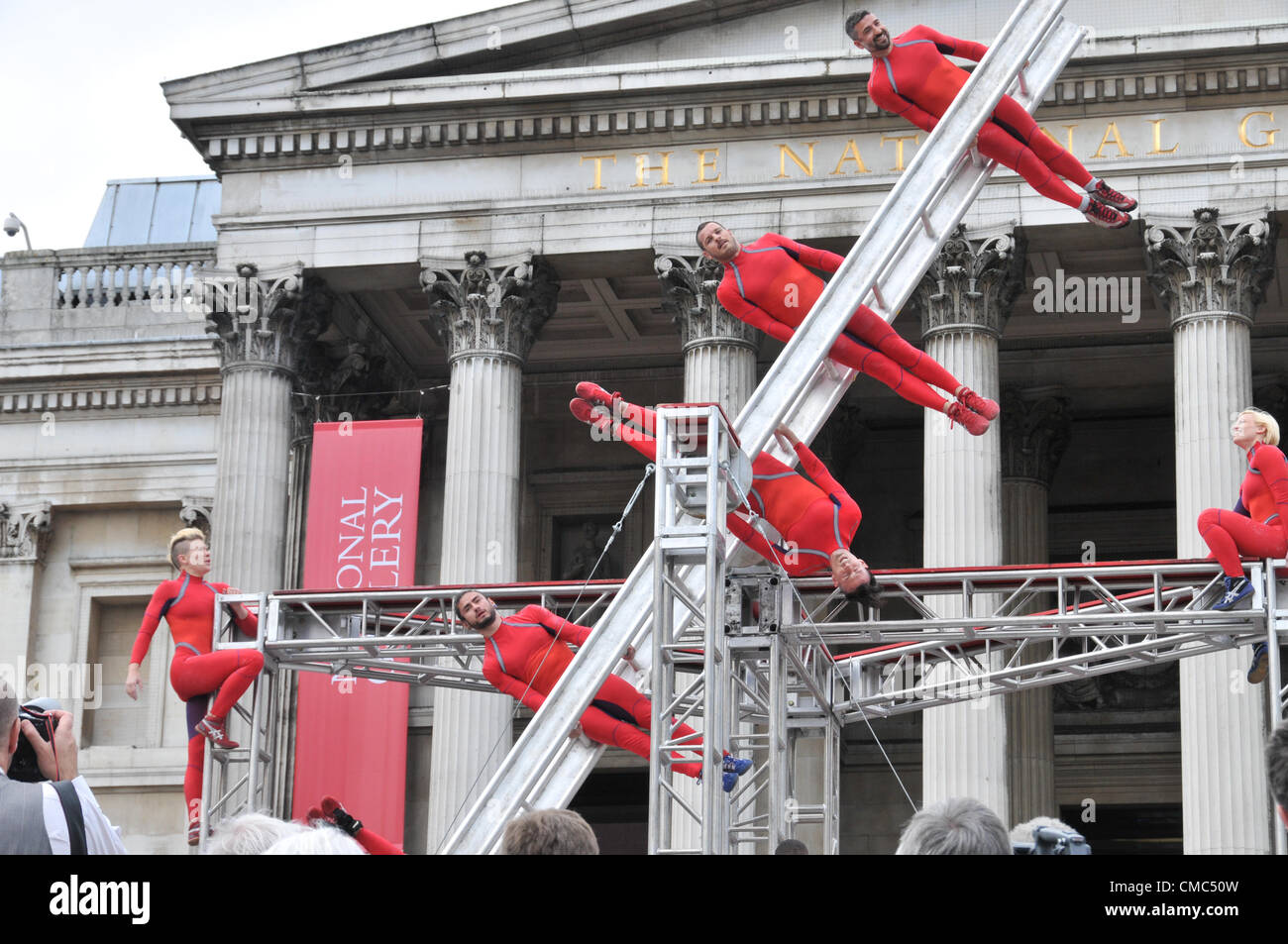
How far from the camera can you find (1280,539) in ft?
58.8

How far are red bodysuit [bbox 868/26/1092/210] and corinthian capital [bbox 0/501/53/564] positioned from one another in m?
23.3

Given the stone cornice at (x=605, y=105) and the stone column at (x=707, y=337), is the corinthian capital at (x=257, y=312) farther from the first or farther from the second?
the stone column at (x=707, y=337)

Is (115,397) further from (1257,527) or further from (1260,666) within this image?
(1257,527)

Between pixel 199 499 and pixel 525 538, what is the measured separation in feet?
19.2

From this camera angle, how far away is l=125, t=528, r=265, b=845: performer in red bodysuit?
794 inches

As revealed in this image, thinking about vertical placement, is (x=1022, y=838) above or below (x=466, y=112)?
below

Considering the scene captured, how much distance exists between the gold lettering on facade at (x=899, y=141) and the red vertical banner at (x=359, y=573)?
7.73 m

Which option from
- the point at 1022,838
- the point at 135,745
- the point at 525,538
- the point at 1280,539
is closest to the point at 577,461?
the point at 525,538

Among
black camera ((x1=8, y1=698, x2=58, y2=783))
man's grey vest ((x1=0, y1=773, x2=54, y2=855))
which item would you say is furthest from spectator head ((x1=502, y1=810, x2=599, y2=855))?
black camera ((x1=8, y1=698, x2=58, y2=783))

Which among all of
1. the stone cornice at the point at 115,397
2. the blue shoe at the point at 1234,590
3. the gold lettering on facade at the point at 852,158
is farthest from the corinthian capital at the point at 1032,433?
the blue shoe at the point at 1234,590

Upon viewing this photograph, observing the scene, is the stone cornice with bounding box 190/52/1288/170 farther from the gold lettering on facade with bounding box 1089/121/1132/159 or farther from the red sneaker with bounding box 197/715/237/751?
the red sneaker with bounding box 197/715/237/751

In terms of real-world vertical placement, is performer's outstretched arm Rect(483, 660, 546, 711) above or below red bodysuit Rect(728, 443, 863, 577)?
below

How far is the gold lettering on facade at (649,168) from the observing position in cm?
3012
